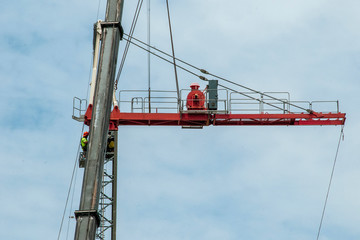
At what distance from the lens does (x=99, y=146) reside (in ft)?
106

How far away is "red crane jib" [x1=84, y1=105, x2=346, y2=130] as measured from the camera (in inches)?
2254

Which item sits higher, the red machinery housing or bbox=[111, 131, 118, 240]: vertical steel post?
the red machinery housing

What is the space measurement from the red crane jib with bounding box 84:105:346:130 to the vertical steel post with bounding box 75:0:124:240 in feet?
73.8

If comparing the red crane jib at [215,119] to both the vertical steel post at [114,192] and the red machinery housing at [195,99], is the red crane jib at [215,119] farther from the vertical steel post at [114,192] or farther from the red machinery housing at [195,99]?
the vertical steel post at [114,192]

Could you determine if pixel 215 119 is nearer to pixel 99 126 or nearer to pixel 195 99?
pixel 195 99

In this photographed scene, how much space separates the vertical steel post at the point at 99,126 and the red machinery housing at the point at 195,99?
2214 cm

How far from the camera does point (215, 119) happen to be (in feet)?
189

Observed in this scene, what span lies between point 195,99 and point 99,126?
959 inches

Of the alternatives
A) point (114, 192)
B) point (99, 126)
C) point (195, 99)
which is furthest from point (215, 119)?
point (99, 126)

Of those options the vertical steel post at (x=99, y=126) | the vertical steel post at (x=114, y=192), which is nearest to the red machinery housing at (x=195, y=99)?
the vertical steel post at (x=114, y=192)

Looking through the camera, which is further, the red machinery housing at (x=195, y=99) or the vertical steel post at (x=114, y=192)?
the vertical steel post at (x=114, y=192)

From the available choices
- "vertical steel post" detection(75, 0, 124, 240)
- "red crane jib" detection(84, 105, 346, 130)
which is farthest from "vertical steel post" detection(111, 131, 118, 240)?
"vertical steel post" detection(75, 0, 124, 240)

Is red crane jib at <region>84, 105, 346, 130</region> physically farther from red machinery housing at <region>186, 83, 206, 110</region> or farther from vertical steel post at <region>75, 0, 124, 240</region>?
vertical steel post at <region>75, 0, 124, 240</region>

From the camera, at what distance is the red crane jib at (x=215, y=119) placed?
5725 cm
